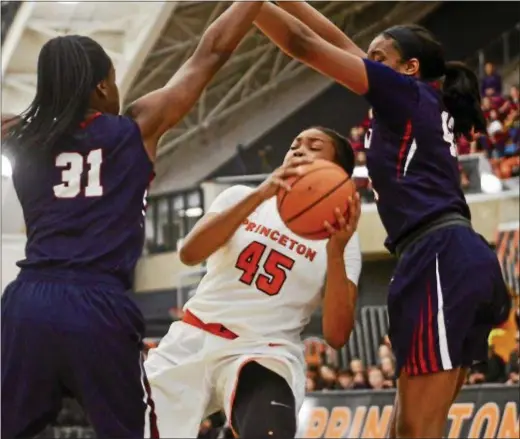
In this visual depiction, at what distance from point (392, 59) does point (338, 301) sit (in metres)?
1.02

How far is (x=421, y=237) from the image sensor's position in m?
4.44

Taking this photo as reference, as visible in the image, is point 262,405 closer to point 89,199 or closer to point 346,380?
point 89,199

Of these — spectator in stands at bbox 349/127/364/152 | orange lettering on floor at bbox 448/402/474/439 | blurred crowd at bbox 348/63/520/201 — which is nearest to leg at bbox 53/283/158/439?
orange lettering on floor at bbox 448/402/474/439

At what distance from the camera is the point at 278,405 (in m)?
4.79

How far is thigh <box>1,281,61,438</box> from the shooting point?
3736 millimetres

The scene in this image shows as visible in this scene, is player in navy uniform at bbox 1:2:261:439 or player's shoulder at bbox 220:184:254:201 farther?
player's shoulder at bbox 220:184:254:201

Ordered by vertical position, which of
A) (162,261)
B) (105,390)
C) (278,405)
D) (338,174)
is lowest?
(162,261)

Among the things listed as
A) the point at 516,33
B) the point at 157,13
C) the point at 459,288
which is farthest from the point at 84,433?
the point at 516,33

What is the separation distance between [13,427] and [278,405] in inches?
52.4

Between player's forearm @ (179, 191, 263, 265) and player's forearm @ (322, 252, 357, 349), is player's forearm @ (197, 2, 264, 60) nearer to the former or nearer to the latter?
player's forearm @ (179, 191, 263, 265)

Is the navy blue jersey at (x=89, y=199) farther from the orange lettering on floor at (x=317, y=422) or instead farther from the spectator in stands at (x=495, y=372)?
the spectator in stands at (x=495, y=372)

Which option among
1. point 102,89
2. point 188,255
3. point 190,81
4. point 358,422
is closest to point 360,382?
point 358,422

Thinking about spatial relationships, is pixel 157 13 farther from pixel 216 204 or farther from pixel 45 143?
pixel 45 143

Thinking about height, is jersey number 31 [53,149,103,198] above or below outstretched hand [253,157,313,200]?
above
